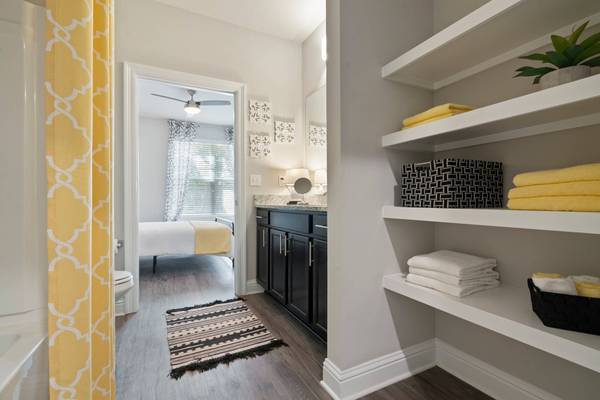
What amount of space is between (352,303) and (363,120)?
905mm

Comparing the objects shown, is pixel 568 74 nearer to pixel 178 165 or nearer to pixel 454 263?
pixel 454 263

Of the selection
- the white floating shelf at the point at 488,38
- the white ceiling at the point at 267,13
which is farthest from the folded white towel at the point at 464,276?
the white ceiling at the point at 267,13

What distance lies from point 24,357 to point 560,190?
1.70 meters

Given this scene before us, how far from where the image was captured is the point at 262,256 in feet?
8.91

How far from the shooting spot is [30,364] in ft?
2.81

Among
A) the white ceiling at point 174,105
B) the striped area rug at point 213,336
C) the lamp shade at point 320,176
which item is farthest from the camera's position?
the white ceiling at point 174,105

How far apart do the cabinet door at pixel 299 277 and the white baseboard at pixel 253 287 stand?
719 millimetres

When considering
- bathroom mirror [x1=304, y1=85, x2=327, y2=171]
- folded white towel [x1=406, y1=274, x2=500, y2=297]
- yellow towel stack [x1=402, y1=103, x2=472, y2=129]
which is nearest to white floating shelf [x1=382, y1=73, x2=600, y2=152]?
yellow towel stack [x1=402, y1=103, x2=472, y2=129]

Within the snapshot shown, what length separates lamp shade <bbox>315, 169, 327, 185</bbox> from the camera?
2774mm

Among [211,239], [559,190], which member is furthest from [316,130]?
[559,190]

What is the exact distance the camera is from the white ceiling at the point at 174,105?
13.9ft

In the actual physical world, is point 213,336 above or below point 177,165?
below

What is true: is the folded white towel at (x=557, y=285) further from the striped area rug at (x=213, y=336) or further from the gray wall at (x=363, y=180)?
the striped area rug at (x=213, y=336)

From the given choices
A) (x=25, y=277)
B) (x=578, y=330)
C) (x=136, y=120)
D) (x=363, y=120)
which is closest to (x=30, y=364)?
(x=25, y=277)
